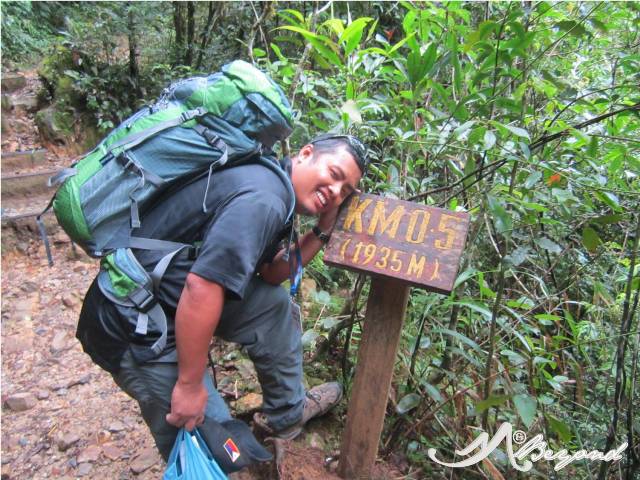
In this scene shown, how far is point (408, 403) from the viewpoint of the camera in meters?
2.20

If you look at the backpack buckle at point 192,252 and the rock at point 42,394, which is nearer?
the backpack buckle at point 192,252

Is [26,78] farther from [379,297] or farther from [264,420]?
[379,297]

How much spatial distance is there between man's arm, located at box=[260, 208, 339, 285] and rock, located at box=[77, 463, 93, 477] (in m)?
1.44

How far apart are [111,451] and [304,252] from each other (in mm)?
1661

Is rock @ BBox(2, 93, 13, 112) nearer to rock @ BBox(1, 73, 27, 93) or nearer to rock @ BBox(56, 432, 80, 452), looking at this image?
rock @ BBox(1, 73, 27, 93)

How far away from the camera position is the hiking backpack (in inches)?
62.3

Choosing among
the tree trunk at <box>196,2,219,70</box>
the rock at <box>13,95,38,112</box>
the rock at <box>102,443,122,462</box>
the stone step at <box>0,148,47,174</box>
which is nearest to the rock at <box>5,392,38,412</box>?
the rock at <box>102,443,122,462</box>

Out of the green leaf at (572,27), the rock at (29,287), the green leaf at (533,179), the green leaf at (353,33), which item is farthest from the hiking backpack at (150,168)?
the rock at (29,287)

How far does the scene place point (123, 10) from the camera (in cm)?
602

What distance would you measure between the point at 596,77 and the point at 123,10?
219 inches

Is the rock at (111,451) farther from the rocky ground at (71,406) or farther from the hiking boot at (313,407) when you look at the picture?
the hiking boot at (313,407)

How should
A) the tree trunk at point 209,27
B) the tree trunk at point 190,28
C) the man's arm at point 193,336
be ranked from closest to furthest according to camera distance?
the man's arm at point 193,336, the tree trunk at point 209,27, the tree trunk at point 190,28

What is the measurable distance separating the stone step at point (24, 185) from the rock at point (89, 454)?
3180 mm

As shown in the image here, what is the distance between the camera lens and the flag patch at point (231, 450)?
5.68 feet
